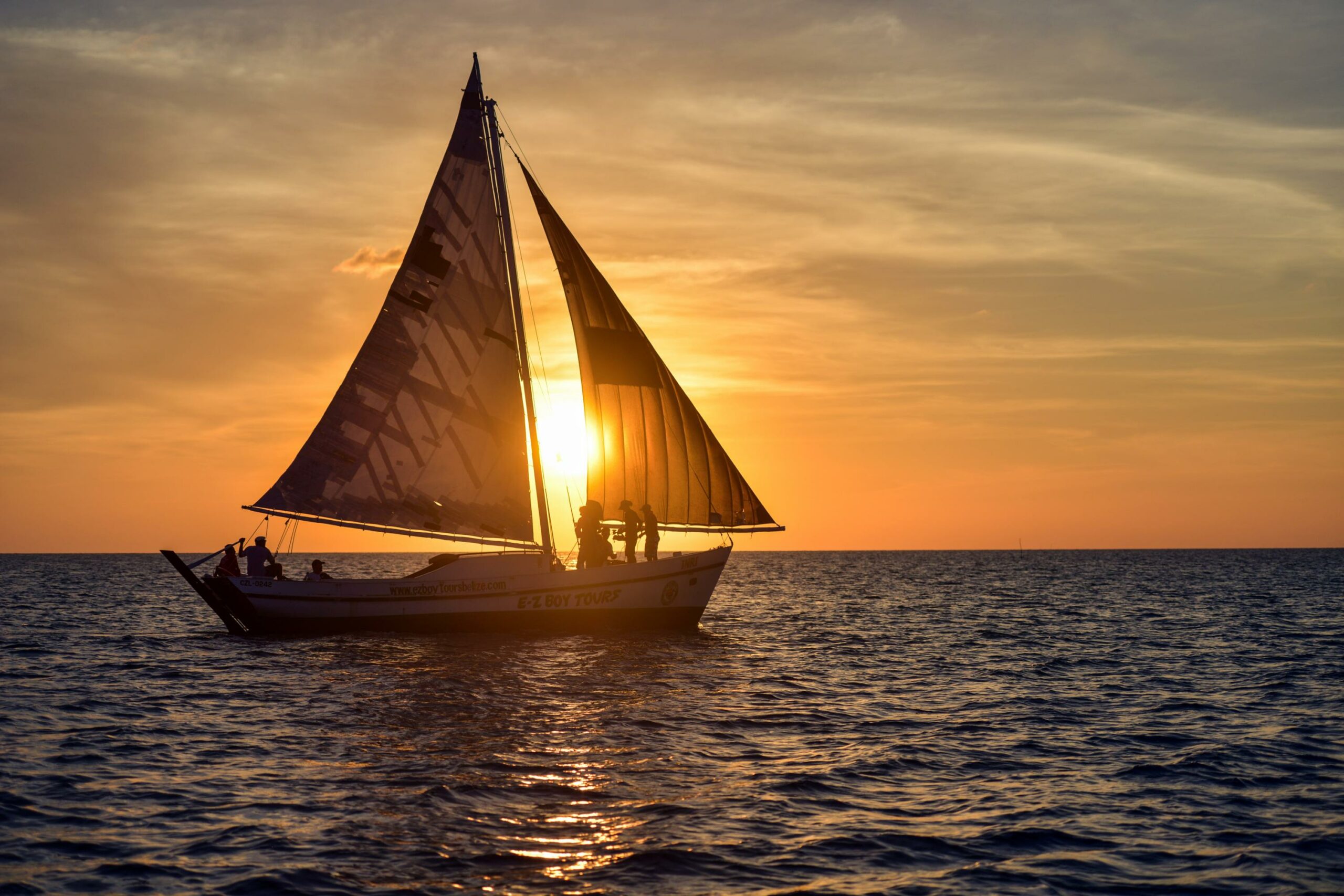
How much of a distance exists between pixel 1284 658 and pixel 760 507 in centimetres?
1610

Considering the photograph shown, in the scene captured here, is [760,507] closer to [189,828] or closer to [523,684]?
[523,684]

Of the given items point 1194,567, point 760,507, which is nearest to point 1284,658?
point 760,507

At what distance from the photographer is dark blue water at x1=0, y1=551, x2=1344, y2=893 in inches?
456

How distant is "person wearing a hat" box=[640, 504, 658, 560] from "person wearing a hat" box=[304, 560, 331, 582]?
967 centimetres

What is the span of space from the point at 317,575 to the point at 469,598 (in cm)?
541

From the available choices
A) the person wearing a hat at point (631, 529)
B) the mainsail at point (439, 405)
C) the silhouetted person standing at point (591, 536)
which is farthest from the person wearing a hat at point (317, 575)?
the person wearing a hat at point (631, 529)

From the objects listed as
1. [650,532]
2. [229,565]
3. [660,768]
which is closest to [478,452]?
[650,532]

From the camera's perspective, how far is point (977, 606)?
64188mm

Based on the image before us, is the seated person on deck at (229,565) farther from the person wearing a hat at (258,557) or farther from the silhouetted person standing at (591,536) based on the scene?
the silhouetted person standing at (591,536)

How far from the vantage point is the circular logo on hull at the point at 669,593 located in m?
34.0

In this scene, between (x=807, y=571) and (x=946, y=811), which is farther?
(x=807, y=571)

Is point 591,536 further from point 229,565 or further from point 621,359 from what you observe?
point 229,565

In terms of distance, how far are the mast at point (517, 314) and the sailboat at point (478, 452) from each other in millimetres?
51

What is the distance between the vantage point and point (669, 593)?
34094 mm
